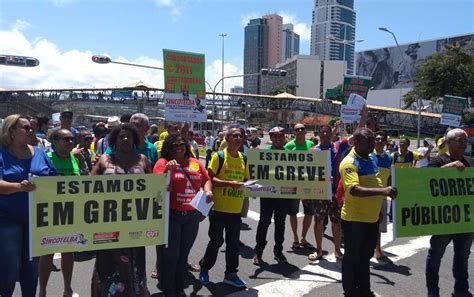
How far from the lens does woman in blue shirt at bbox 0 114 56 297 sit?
376 cm

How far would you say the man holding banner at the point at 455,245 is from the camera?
4.76 m

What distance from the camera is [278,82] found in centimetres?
16275

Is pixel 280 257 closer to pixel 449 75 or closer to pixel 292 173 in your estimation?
pixel 292 173

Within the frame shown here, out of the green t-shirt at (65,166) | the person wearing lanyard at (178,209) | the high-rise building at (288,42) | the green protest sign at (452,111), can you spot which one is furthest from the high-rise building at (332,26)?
the green t-shirt at (65,166)

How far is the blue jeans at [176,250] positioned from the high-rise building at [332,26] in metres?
166

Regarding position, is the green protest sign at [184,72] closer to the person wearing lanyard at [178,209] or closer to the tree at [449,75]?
the person wearing lanyard at [178,209]

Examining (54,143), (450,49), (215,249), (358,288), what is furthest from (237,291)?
(450,49)

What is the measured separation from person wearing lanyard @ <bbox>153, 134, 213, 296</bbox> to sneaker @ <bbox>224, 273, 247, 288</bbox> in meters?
0.84

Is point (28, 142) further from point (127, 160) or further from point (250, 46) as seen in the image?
point (250, 46)

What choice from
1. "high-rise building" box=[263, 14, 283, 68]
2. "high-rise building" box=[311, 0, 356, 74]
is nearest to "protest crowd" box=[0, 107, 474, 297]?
"high-rise building" box=[263, 14, 283, 68]

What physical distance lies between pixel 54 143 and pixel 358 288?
374 cm

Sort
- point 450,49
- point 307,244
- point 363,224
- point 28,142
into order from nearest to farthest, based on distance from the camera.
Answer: point 28,142
point 363,224
point 307,244
point 450,49

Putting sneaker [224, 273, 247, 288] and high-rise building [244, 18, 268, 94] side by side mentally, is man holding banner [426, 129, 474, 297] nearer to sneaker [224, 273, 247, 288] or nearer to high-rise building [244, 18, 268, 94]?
sneaker [224, 273, 247, 288]

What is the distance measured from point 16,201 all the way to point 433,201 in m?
4.28
